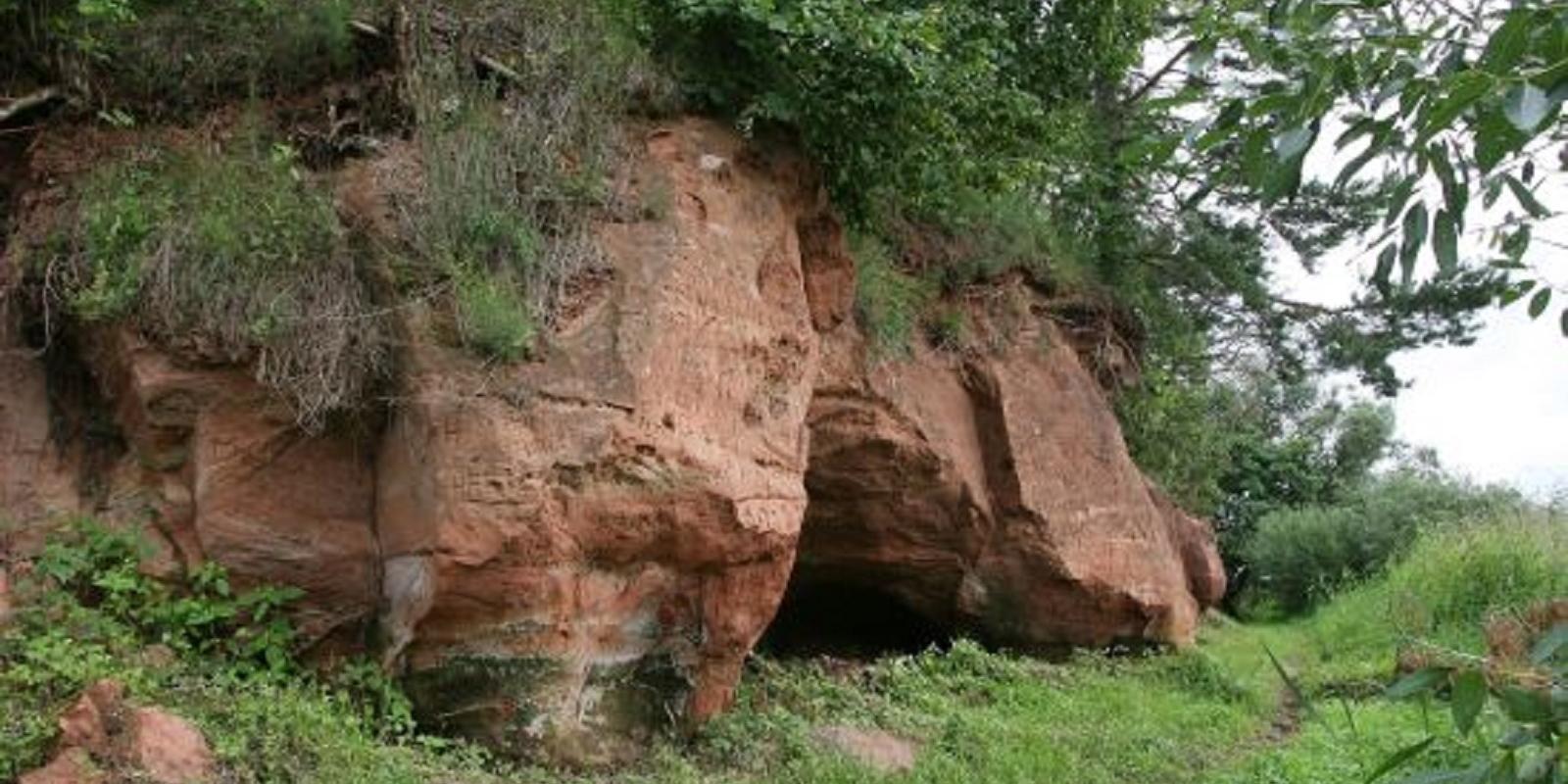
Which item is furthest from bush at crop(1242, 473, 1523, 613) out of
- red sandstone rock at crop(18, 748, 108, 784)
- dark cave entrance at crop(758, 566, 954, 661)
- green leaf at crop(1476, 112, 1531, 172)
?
green leaf at crop(1476, 112, 1531, 172)

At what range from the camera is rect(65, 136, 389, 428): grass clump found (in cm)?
724

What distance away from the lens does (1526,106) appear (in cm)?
178

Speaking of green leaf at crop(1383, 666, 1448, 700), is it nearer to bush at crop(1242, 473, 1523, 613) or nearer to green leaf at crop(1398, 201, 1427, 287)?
green leaf at crop(1398, 201, 1427, 287)

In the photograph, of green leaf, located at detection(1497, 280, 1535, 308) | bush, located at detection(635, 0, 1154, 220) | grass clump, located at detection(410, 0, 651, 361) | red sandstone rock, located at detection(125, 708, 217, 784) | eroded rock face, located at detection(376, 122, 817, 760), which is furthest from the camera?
bush, located at detection(635, 0, 1154, 220)

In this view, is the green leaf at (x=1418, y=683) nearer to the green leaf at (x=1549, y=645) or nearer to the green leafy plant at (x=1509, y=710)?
the green leafy plant at (x=1509, y=710)

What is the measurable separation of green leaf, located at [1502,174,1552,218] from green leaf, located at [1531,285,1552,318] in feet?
0.62

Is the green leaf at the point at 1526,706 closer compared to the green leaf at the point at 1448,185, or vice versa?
the green leaf at the point at 1526,706

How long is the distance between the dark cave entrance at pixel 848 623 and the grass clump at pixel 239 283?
5451 mm

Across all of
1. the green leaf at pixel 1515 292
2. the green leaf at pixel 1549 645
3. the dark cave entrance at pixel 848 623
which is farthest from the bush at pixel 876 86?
the green leaf at pixel 1549 645

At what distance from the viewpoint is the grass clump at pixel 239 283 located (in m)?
7.24

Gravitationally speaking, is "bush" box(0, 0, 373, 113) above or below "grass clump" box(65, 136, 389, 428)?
A: above

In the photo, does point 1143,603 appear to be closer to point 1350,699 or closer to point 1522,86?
point 1350,699

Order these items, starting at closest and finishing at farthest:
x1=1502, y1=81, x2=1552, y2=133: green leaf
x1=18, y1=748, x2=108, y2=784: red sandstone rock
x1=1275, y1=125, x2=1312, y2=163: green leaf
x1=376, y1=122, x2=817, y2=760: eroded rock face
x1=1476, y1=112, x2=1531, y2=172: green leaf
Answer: x1=1502, y1=81, x2=1552, y2=133: green leaf
x1=1476, y1=112, x2=1531, y2=172: green leaf
x1=1275, y1=125, x2=1312, y2=163: green leaf
x1=18, y1=748, x2=108, y2=784: red sandstone rock
x1=376, y1=122, x2=817, y2=760: eroded rock face

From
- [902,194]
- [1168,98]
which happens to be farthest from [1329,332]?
[1168,98]
